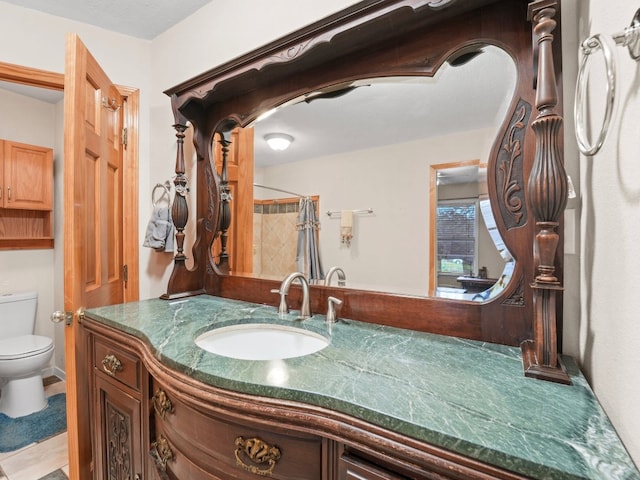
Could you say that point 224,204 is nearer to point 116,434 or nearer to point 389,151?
point 389,151

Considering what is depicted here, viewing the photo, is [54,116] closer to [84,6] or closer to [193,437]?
[84,6]

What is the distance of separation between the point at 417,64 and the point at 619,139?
65cm

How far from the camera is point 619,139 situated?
53 centimetres

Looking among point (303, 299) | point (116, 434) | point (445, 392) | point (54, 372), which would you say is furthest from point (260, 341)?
point (54, 372)

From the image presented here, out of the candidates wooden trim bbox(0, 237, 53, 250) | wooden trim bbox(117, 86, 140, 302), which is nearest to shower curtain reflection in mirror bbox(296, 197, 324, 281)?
wooden trim bbox(117, 86, 140, 302)

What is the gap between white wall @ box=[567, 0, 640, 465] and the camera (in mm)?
463

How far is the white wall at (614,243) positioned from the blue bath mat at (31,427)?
2.80m

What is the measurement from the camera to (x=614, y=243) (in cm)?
55

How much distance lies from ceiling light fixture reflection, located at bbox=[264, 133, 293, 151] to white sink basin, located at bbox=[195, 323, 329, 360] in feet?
2.54

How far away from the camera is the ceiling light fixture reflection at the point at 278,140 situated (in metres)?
A: 1.36

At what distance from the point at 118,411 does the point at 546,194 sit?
4.79 feet

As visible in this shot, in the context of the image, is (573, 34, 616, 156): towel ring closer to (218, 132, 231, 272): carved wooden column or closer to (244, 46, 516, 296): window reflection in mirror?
(244, 46, 516, 296): window reflection in mirror

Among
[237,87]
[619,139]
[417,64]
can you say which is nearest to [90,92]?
[237,87]

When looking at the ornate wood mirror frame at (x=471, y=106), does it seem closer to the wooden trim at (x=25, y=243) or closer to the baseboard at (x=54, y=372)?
the wooden trim at (x=25, y=243)
